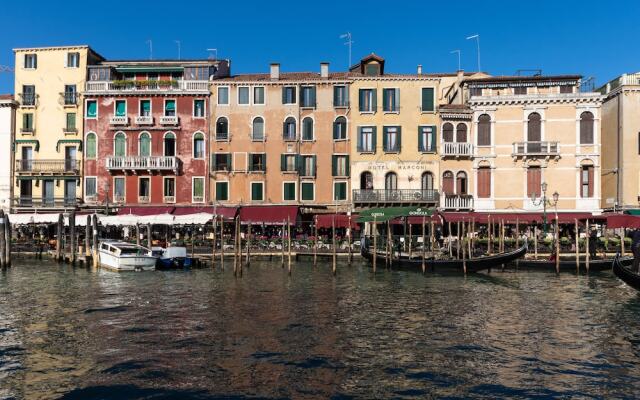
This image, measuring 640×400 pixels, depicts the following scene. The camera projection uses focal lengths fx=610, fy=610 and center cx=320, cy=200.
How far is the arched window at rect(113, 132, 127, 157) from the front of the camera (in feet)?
137

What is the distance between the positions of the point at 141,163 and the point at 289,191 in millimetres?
10163

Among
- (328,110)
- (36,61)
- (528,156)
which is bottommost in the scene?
(528,156)

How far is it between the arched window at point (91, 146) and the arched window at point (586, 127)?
3233 cm

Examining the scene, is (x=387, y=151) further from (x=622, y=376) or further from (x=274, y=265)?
(x=622, y=376)

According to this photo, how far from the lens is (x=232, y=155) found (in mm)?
41531

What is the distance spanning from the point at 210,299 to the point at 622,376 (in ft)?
43.9

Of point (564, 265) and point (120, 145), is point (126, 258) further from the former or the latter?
point (564, 265)

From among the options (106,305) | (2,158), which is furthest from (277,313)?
(2,158)

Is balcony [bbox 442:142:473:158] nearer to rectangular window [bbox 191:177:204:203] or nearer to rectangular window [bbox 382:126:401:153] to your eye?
rectangular window [bbox 382:126:401:153]

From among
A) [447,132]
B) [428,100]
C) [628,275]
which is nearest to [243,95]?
[428,100]

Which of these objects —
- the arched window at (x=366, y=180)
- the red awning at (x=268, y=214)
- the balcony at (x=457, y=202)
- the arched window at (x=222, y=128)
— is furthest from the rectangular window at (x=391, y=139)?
the arched window at (x=222, y=128)

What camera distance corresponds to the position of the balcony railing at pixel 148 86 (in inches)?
1636

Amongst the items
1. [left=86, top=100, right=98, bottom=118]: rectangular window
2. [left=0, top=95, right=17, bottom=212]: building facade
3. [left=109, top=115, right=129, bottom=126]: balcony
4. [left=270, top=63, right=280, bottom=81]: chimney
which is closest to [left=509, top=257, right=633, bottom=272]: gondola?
[left=270, top=63, right=280, bottom=81]: chimney

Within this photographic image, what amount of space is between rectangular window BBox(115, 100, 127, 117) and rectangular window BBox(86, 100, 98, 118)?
→ 147cm
